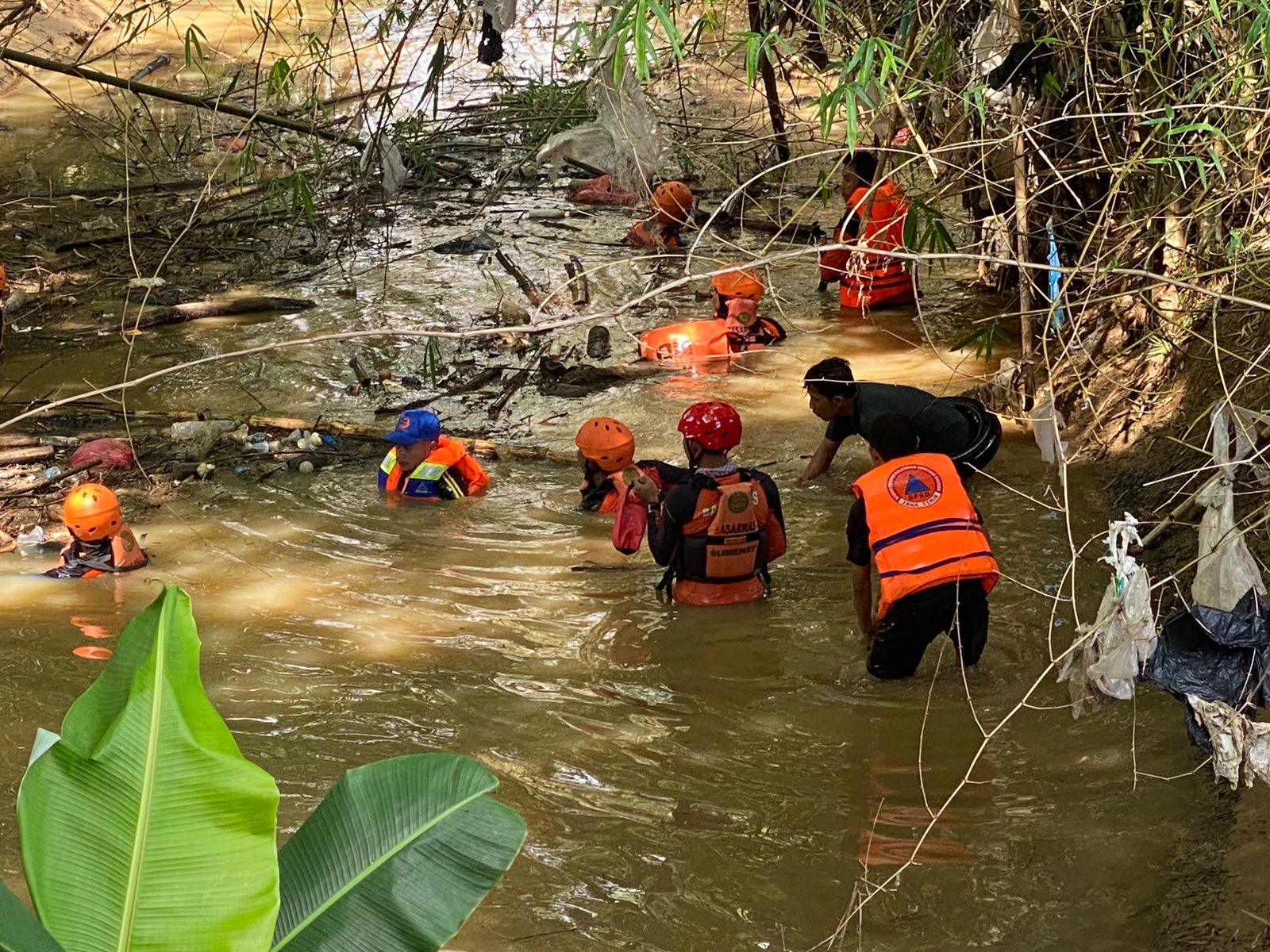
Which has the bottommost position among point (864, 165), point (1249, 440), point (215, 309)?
point (1249, 440)

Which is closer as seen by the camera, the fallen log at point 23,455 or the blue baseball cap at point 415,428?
the blue baseball cap at point 415,428

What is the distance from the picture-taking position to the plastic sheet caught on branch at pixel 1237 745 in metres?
3.20

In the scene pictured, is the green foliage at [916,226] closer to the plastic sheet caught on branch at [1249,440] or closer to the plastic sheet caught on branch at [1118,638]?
the plastic sheet caught on branch at [1249,440]

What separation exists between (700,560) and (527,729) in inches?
45.6

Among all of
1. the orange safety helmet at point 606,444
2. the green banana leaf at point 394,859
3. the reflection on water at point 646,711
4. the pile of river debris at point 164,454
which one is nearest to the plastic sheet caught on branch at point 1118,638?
the reflection on water at point 646,711

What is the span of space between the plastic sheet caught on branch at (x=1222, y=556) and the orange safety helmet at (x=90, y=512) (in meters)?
5.31

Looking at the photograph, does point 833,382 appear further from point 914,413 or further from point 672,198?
point 672,198

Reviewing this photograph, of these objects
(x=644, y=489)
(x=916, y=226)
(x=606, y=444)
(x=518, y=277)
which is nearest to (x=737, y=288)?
(x=518, y=277)

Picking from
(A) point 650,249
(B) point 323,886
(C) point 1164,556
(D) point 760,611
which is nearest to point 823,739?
(D) point 760,611

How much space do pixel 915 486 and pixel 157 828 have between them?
3485 millimetres

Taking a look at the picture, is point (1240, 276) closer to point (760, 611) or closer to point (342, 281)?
point (760, 611)

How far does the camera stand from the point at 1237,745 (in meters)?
3.23

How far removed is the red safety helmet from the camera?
19.3ft

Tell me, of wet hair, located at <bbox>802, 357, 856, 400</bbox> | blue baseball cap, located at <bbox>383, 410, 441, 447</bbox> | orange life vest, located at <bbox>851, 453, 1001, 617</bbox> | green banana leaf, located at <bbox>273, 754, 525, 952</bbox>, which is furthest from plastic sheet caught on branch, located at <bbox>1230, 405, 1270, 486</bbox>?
blue baseball cap, located at <bbox>383, 410, 441, 447</bbox>
